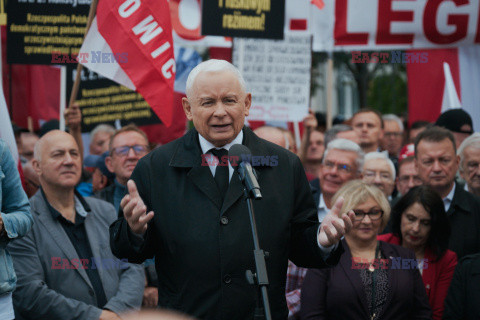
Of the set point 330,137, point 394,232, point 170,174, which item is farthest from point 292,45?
point 170,174

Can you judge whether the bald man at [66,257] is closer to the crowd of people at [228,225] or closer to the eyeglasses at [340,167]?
the crowd of people at [228,225]

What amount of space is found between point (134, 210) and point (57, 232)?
7.19 feet

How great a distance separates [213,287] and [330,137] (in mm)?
4430

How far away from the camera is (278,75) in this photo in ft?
30.7

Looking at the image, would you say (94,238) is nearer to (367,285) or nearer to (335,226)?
(367,285)

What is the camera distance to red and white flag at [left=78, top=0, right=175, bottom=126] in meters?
6.62

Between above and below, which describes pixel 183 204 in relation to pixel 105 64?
below

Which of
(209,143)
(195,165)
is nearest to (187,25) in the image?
(209,143)

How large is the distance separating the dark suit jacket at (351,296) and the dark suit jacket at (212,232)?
4.21 feet

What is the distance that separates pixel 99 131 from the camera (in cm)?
872

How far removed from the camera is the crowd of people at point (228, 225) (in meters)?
3.58

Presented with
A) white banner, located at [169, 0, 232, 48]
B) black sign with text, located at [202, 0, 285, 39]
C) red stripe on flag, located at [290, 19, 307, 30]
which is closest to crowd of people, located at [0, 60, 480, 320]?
black sign with text, located at [202, 0, 285, 39]

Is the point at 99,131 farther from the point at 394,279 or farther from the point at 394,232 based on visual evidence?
the point at 394,279

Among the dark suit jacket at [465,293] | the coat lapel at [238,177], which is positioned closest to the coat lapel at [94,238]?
the coat lapel at [238,177]
